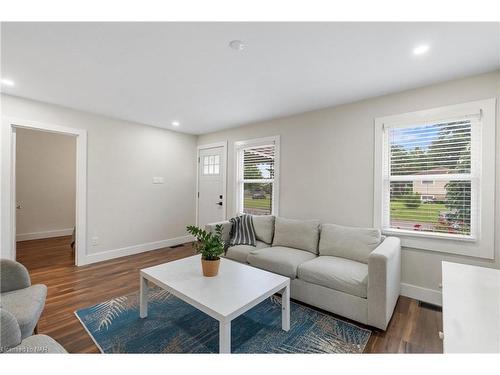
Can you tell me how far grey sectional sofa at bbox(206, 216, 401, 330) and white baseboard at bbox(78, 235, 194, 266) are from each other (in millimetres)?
1721

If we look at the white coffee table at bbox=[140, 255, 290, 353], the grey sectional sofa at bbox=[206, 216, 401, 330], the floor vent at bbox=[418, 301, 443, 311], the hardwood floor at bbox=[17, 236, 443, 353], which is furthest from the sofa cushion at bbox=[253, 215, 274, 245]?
the floor vent at bbox=[418, 301, 443, 311]

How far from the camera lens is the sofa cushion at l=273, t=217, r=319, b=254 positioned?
2920 mm

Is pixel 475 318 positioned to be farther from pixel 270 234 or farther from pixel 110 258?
pixel 110 258

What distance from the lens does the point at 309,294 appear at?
7.70 feet

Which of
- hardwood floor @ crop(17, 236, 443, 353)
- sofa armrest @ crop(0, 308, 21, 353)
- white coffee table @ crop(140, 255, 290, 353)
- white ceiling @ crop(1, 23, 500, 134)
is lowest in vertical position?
hardwood floor @ crop(17, 236, 443, 353)

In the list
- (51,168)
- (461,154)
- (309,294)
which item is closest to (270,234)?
(309,294)

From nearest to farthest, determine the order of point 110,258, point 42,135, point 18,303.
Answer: point 18,303, point 110,258, point 42,135

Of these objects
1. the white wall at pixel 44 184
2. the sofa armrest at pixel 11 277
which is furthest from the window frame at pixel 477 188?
the white wall at pixel 44 184

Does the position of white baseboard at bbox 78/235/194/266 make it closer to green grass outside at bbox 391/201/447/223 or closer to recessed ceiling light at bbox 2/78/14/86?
recessed ceiling light at bbox 2/78/14/86

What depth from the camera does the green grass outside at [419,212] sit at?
2.47m

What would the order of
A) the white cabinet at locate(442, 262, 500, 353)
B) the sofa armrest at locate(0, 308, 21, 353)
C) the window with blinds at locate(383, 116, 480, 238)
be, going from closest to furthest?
the white cabinet at locate(442, 262, 500, 353) → the sofa armrest at locate(0, 308, 21, 353) → the window with blinds at locate(383, 116, 480, 238)

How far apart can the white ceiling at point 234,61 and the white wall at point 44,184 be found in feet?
9.38
